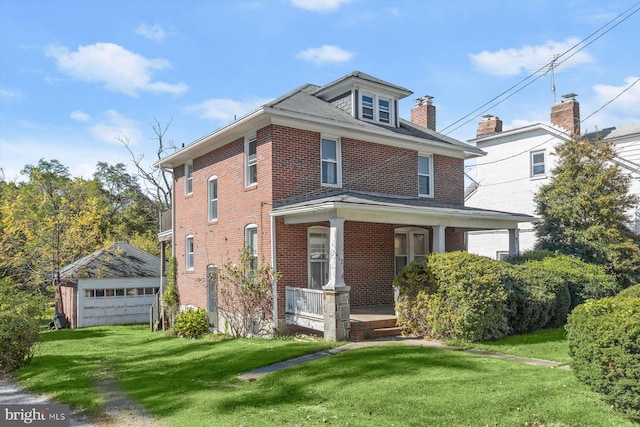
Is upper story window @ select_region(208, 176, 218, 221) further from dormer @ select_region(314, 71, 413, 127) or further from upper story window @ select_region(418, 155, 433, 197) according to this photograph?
upper story window @ select_region(418, 155, 433, 197)

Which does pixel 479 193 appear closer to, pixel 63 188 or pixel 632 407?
pixel 632 407

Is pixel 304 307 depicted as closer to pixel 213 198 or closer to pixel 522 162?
pixel 213 198

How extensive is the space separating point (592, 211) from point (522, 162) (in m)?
5.72

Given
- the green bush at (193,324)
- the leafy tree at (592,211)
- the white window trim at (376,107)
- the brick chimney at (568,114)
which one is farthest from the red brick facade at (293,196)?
the brick chimney at (568,114)

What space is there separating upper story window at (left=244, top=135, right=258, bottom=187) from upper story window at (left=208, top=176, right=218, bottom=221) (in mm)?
2695

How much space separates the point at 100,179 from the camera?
4594cm

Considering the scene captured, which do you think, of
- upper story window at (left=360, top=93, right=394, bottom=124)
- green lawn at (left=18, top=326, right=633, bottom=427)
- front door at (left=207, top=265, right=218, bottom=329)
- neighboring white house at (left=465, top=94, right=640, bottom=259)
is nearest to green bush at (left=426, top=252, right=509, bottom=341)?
green lawn at (left=18, top=326, right=633, bottom=427)

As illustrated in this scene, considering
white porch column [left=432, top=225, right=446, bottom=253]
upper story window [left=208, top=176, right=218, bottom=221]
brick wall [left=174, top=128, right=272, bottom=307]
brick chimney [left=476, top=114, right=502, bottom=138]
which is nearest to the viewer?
white porch column [left=432, top=225, right=446, bottom=253]

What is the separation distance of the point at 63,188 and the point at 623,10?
3055 cm

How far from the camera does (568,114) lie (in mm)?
22297

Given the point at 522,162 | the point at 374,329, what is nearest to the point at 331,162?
the point at 374,329

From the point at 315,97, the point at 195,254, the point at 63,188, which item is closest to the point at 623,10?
the point at 315,97

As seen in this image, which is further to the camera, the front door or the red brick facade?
the front door

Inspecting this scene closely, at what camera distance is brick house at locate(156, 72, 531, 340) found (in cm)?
1372
